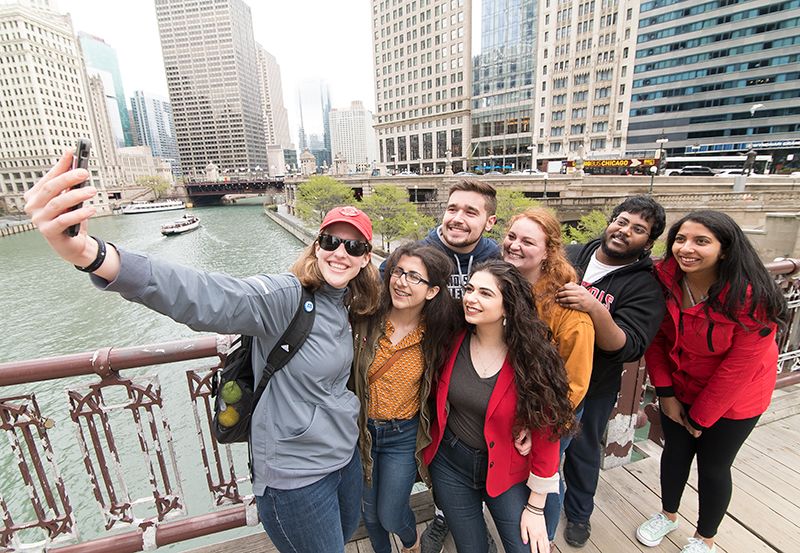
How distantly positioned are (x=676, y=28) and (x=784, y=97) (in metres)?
15.4

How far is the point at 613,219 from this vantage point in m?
2.34

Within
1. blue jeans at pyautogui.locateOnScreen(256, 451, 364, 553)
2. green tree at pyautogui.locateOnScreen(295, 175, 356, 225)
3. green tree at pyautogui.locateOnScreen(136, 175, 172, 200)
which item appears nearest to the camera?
blue jeans at pyautogui.locateOnScreen(256, 451, 364, 553)

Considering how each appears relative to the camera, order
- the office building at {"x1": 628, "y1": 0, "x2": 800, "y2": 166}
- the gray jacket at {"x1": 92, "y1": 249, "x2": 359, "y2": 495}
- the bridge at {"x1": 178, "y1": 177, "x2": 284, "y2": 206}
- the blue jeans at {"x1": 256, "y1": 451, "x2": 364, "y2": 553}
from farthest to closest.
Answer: the bridge at {"x1": 178, "y1": 177, "x2": 284, "y2": 206}, the office building at {"x1": 628, "y1": 0, "x2": 800, "y2": 166}, the blue jeans at {"x1": 256, "y1": 451, "x2": 364, "y2": 553}, the gray jacket at {"x1": 92, "y1": 249, "x2": 359, "y2": 495}

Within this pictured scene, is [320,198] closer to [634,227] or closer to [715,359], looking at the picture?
[634,227]

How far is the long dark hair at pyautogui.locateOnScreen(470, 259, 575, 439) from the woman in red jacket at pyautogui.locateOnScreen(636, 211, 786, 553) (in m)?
0.87

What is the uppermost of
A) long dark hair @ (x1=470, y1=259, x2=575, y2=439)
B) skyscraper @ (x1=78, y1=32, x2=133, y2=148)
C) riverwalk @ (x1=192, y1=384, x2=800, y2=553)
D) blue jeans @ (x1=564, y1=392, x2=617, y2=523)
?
skyscraper @ (x1=78, y1=32, x2=133, y2=148)

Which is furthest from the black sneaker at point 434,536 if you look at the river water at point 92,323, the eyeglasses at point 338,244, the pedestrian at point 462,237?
the river water at point 92,323

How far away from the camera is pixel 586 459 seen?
2.43 metres

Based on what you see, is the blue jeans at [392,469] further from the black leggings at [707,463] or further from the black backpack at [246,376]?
the black leggings at [707,463]

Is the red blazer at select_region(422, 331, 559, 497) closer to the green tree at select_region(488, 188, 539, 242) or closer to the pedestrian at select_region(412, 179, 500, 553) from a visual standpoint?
the pedestrian at select_region(412, 179, 500, 553)

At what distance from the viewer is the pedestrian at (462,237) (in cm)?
250

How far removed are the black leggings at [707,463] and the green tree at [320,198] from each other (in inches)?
1415

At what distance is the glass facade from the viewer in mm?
57062

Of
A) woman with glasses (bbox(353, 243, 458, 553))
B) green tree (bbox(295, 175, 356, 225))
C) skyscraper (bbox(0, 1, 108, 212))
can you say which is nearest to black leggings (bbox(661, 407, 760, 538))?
woman with glasses (bbox(353, 243, 458, 553))
